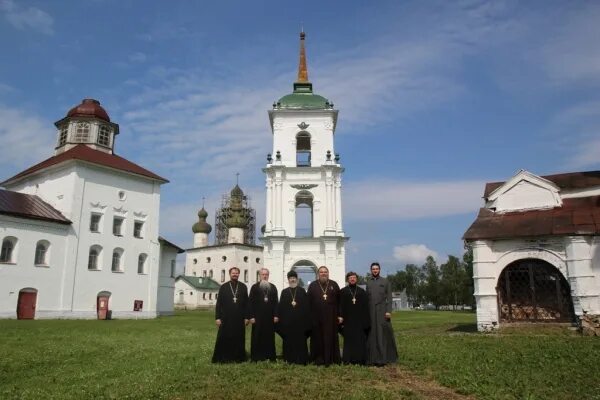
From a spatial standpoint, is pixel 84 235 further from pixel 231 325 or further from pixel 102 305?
pixel 231 325

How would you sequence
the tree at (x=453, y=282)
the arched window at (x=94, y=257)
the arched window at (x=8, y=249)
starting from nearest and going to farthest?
1. the arched window at (x=8, y=249)
2. the arched window at (x=94, y=257)
3. the tree at (x=453, y=282)

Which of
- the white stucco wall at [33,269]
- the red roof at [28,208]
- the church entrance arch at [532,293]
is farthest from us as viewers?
the red roof at [28,208]

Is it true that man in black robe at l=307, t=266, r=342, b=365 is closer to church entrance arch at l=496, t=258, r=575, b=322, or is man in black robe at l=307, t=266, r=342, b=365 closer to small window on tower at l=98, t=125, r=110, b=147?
church entrance arch at l=496, t=258, r=575, b=322

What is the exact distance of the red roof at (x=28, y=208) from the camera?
91.6 ft

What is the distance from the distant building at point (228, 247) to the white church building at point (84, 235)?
36.1 m

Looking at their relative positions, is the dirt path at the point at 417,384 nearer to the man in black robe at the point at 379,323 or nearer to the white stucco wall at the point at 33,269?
the man in black robe at the point at 379,323

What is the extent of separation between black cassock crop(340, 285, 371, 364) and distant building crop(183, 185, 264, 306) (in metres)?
64.0

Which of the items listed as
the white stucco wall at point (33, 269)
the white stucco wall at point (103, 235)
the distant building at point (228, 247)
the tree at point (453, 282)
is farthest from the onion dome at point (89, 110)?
the tree at point (453, 282)

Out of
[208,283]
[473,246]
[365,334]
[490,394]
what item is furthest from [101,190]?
[208,283]

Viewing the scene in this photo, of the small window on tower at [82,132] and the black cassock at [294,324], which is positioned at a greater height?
the small window on tower at [82,132]

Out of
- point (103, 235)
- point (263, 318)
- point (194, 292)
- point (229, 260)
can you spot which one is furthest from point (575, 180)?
point (194, 292)

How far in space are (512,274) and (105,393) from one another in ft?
43.7

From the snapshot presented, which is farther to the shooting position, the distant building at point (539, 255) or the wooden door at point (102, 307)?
the wooden door at point (102, 307)

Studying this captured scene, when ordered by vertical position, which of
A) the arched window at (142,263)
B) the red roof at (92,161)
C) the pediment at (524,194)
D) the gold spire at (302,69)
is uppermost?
the gold spire at (302,69)
